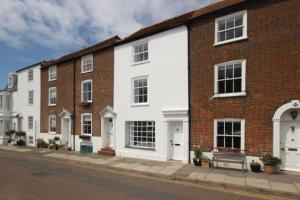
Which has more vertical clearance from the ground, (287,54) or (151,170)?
(287,54)

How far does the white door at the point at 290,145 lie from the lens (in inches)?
408

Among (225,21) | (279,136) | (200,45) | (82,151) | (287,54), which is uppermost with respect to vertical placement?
(225,21)

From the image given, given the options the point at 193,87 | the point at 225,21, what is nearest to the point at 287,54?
the point at 225,21

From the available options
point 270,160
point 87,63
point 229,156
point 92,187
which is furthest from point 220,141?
point 87,63

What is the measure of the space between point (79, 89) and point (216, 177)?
1383cm

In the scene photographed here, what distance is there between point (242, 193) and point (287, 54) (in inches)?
253

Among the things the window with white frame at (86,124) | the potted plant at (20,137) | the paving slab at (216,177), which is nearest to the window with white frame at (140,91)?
the window with white frame at (86,124)

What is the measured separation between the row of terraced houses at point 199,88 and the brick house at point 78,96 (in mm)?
87

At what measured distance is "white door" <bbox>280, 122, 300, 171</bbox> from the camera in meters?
10.4

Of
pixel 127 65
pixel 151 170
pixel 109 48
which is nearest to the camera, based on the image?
pixel 151 170

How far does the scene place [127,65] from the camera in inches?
635

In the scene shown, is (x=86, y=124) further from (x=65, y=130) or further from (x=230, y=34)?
(x=230, y=34)

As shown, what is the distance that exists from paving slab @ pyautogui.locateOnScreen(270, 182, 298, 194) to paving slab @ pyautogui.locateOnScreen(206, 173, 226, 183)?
5.79 feet

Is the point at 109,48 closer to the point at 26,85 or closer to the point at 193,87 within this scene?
the point at 193,87
